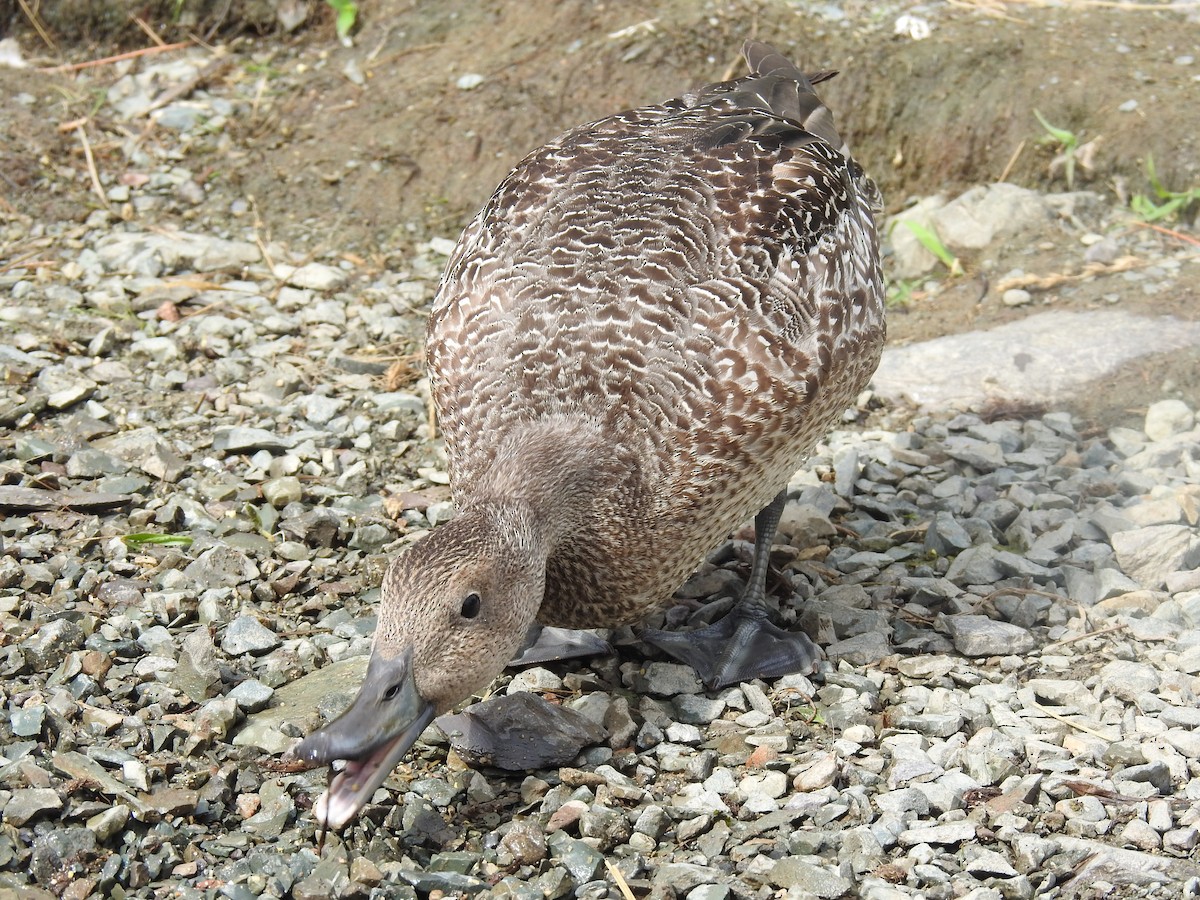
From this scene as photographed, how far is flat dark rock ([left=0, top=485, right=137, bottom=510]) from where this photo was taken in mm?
4797

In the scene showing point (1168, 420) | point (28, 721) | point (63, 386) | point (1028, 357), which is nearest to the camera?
point (28, 721)

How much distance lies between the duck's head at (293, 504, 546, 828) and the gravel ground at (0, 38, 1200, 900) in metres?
0.32

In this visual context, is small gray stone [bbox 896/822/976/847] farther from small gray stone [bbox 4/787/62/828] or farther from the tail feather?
the tail feather

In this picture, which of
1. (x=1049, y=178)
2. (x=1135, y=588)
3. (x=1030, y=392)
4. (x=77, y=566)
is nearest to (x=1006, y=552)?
(x=1135, y=588)

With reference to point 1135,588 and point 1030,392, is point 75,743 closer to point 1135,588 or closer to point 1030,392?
point 1135,588

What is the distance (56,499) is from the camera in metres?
4.85

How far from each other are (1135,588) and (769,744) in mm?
1617

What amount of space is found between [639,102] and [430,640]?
442cm

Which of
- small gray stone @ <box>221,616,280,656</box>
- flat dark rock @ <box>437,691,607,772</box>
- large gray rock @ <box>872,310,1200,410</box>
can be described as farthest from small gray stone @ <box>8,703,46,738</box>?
large gray rock @ <box>872,310,1200,410</box>

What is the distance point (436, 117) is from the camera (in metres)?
7.27

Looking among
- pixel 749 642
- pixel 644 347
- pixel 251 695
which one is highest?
pixel 644 347

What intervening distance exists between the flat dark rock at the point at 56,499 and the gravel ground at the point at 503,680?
1.0 inches

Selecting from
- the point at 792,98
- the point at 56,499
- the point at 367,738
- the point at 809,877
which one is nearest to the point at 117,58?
the point at 56,499

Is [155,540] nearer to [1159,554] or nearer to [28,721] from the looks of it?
[28,721]
